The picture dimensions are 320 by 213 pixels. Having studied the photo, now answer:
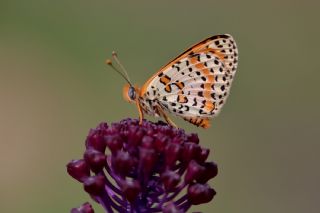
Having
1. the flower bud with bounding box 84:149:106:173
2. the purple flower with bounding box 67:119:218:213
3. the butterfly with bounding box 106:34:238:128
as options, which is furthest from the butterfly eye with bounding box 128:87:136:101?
the flower bud with bounding box 84:149:106:173

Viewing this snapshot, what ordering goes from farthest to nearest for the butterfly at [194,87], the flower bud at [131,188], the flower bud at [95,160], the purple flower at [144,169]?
the butterfly at [194,87]
the flower bud at [95,160]
the purple flower at [144,169]
the flower bud at [131,188]

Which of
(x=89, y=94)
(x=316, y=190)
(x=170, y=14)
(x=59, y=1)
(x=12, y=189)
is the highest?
(x=59, y=1)

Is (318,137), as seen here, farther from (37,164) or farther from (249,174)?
(37,164)

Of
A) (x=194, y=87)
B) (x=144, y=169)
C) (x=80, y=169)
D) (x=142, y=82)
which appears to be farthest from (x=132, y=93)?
(x=142, y=82)

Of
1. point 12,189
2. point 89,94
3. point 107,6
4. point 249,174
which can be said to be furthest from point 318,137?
point 107,6

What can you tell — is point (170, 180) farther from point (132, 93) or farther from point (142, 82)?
point (142, 82)

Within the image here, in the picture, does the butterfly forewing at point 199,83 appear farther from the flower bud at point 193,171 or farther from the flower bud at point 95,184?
the flower bud at point 95,184

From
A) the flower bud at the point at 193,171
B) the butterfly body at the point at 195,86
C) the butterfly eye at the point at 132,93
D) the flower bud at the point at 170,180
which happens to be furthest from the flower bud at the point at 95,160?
the butterfly eye at the point at 132,93
